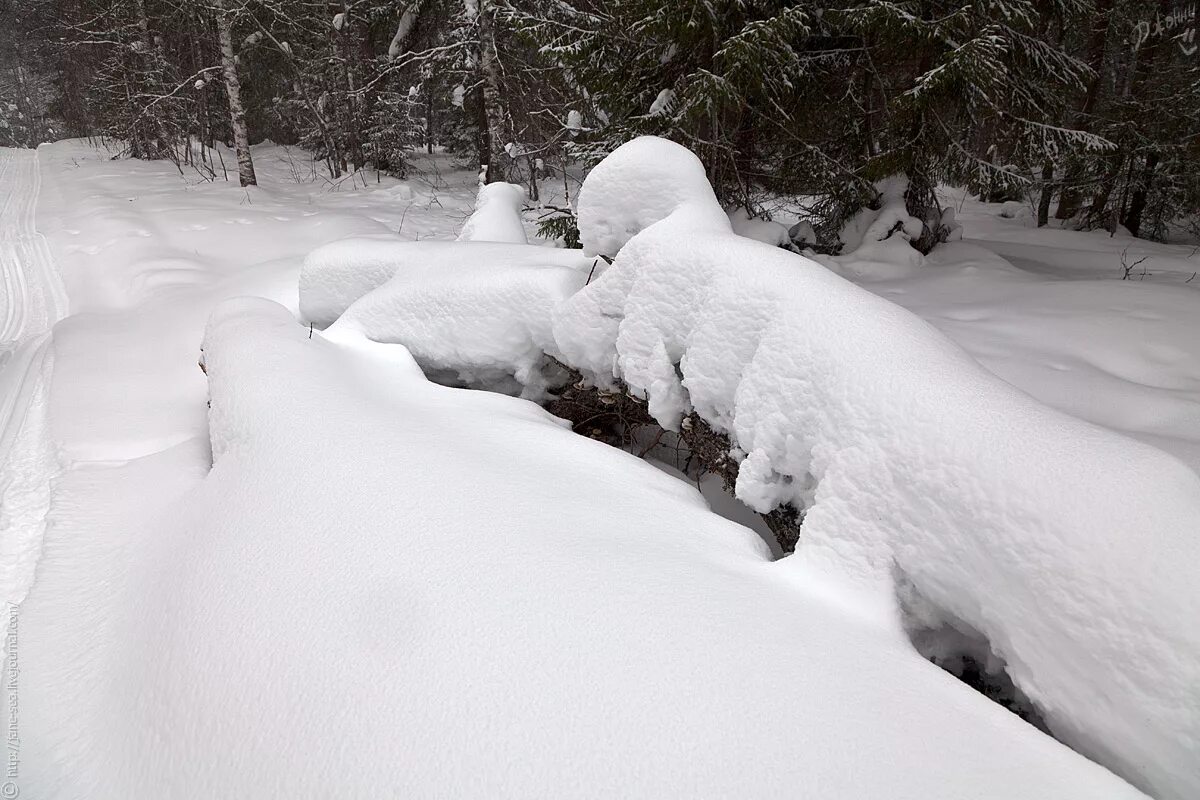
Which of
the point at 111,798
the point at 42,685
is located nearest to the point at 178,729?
the point at 111,798

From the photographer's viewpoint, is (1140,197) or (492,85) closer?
(492,85)

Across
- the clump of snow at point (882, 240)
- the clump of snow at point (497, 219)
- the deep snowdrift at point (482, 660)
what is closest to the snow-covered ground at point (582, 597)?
the deep snowdrift at point (482, 660)

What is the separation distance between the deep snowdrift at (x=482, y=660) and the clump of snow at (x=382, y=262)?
7.39ft

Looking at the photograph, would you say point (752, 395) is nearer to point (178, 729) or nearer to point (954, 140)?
point (178, 729)

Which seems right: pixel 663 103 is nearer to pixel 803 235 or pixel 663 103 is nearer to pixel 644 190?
pixel 803 235

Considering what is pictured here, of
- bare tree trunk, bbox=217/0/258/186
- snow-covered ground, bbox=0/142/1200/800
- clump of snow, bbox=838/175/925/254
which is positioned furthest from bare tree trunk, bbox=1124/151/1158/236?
bare tree trunk, bbox=217/0/258/186

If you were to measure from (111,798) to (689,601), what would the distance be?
5.94 ft

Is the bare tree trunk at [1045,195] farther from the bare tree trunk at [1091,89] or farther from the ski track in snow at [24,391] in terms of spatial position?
the ski track in snow at [24,391]

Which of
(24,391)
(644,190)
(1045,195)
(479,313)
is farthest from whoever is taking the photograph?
(1045,195)

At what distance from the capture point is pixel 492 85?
898 centimetres

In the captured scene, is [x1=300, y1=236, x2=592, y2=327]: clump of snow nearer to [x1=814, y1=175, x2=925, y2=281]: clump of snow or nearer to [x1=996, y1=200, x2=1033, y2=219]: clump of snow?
[x1=814, y1=175, x2=925, y2=281]: clump of snow

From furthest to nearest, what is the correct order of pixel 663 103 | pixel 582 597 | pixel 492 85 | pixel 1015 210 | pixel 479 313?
pixel 1015 210 < pixel 492 85 < pixel 663 103 < pixel 479 313 < pixel 582 597

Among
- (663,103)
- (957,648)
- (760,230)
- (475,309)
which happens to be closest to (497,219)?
(663,103)

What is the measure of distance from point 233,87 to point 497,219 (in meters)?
9.28
